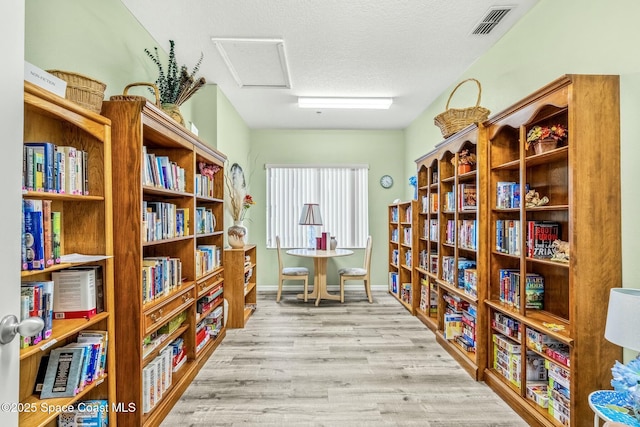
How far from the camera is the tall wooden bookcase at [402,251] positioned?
471 cm

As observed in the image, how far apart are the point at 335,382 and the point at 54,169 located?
2330 mm

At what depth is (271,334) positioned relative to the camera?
148 inches

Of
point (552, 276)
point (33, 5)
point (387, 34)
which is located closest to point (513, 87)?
point (387, 34)

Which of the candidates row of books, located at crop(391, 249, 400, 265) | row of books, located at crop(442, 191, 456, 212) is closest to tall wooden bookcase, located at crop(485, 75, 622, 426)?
row of books, located at crop(442, 191, 456, 212)

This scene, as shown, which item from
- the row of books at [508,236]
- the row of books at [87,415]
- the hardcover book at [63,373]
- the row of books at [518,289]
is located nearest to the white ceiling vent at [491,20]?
the row of books at [508,236]

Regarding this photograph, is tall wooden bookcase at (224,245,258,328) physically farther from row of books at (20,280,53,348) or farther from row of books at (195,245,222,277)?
row of books at (20,280,53,348)

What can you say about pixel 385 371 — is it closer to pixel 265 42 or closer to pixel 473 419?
pixel 473 419

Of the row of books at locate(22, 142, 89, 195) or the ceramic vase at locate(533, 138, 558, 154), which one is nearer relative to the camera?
the row of books at locate(22, 142, 89, 195)

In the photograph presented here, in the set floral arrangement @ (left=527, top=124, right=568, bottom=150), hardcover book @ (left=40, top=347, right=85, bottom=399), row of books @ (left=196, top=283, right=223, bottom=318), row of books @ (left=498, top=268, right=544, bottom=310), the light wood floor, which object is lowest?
the light wood floor

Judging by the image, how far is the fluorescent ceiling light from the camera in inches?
172

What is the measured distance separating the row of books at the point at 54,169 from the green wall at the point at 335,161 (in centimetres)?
425

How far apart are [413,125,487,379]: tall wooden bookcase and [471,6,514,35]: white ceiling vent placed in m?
0.81

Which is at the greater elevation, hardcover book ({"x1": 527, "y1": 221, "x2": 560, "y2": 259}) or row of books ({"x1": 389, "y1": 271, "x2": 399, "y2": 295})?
hardcover book ({"x1": 527, "y1": 221, "x2": 560, "y2": 259})

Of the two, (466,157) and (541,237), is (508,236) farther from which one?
(466,157)
